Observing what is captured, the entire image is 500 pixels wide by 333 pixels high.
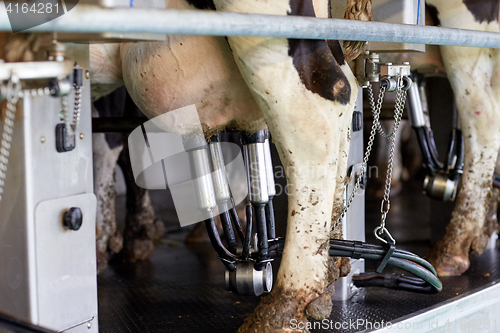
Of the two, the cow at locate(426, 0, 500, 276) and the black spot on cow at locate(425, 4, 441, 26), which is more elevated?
the black spot on cow at locate(425, 4, 441, 26)

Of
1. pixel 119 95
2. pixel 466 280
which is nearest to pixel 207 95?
pixel 119 95

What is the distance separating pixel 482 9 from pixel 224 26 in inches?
55.2

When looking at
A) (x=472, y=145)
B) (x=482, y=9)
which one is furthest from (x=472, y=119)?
(x=482, y=9)

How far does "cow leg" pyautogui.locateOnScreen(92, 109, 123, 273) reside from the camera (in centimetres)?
206

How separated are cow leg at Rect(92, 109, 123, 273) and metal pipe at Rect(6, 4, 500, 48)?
1334 mm

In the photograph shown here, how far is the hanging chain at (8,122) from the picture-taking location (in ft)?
2.61

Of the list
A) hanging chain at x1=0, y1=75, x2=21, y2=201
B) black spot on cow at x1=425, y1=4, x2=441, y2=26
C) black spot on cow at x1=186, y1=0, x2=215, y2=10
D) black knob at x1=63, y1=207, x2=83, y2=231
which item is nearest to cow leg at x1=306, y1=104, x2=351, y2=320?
black spot on cow at x1=186, y1=0, x2=215, y2=10

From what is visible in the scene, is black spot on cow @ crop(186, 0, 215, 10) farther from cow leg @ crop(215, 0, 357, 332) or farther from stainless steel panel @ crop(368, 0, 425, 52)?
stainless steel panel @ crop(368, 0, 425, 52)

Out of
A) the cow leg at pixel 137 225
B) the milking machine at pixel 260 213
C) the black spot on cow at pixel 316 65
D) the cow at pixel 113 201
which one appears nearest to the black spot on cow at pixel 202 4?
the black spot on cow at pixel 316 65

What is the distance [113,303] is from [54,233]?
0.74 meters

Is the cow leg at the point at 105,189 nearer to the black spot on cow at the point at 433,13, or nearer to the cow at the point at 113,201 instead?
the cow at the point at 113,201

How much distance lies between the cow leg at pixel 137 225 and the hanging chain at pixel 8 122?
4.21 feet

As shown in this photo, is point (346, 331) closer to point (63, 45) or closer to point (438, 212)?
point (63, 45)

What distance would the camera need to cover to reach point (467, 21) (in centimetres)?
188
